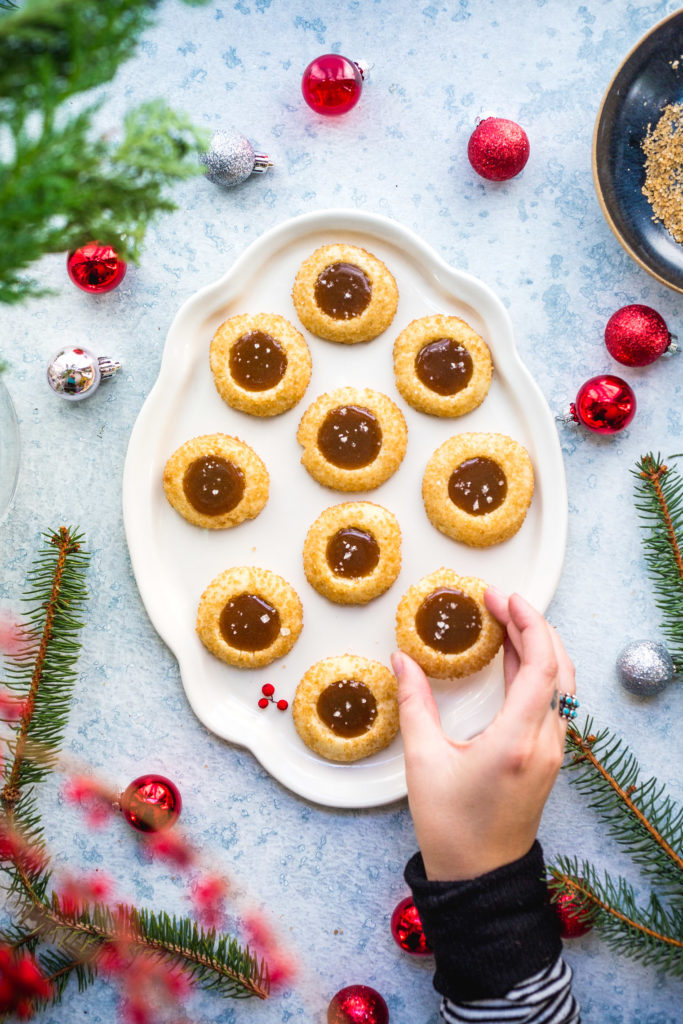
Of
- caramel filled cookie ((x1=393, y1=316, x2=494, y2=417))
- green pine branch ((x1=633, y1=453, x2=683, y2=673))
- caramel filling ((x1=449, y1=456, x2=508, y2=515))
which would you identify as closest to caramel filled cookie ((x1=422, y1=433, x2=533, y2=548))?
caramel filling ((x1=449, y1=456, x2=508, y2=515))

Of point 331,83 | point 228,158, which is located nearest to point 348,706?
point 228,158

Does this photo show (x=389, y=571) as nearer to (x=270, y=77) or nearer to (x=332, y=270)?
(x=332, y=270)

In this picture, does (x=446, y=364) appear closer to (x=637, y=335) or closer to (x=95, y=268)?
(x=637, y=335)

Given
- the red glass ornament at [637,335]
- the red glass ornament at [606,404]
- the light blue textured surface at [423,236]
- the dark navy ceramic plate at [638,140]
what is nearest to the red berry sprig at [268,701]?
the light blue textured surface at [423,236]

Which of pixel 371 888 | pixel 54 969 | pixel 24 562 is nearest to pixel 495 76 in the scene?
pixel 24 562

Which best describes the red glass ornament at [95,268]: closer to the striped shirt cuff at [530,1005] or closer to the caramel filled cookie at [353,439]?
the caramel filled cookie at [353,439]

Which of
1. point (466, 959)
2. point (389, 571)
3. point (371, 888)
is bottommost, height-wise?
point (371, 888)
